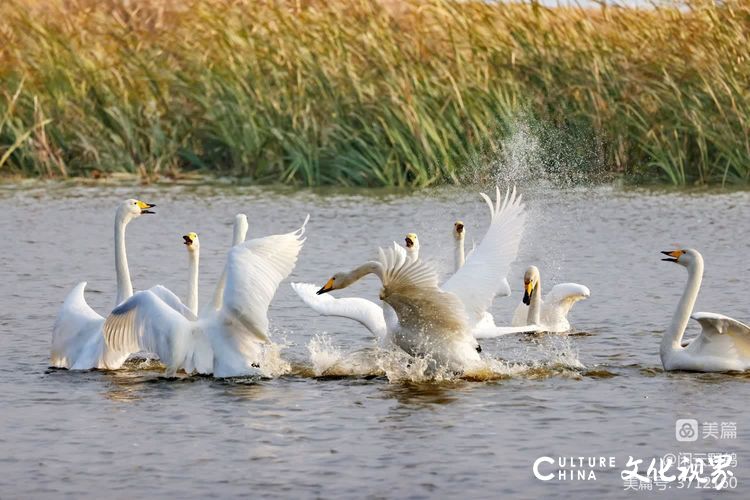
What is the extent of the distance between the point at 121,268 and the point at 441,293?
7.70ft

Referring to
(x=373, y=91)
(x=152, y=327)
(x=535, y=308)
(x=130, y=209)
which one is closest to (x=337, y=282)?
(x=152, y=327)

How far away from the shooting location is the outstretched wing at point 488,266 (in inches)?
418

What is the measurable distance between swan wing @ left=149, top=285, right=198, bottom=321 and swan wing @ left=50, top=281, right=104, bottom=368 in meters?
0.40

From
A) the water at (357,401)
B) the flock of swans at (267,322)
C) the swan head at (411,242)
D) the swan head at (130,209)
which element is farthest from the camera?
the swan head at (411,242)

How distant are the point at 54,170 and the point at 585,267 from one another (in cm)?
837

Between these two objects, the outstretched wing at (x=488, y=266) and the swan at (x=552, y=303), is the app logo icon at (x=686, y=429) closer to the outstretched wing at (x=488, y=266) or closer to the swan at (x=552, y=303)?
the outstretched wing at (x=488, y=266)

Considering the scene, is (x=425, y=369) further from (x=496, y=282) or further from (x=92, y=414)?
(x=92, y=414)

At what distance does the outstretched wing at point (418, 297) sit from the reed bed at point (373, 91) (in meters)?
8.87

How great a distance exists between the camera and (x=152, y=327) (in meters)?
9.78

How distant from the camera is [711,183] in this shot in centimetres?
1948

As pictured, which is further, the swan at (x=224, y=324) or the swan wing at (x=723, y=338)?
the swan wing at (x=723, y=338)

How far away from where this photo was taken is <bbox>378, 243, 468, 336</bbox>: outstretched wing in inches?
368

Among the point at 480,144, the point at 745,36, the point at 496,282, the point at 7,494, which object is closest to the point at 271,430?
the point at 7,494

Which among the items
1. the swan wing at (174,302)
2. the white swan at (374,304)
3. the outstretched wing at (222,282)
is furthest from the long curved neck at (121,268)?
the white swan at (374,304)
